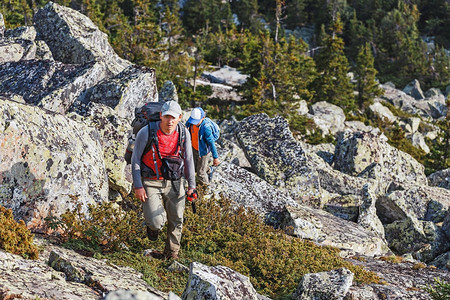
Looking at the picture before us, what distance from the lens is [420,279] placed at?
34.9 feet

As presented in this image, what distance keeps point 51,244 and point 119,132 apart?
508cm

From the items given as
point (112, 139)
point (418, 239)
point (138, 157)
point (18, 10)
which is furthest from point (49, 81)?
point (18, 10)

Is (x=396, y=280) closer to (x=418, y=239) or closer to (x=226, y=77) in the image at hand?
(x=418, y=239)

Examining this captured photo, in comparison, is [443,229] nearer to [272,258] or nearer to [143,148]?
[272,258]

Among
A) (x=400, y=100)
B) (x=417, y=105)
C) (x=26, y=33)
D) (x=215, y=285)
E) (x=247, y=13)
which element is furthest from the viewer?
(x=247, y=13)

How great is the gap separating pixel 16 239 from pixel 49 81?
9.54 meters

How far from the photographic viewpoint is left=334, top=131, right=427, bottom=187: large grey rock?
20734 mm

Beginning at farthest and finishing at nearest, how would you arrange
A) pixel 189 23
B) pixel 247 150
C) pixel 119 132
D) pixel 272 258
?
pixel 189 23 < pixel 247 150 < pixel 119 132 < pixel 272 258

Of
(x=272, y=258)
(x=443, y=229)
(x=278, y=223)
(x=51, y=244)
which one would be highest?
(x=51, y=244)

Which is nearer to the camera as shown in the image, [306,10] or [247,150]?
[247,150]

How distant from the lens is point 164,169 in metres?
7.86

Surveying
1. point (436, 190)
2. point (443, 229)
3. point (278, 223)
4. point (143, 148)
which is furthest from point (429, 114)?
point (143, 148)

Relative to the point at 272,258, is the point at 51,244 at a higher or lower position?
higher

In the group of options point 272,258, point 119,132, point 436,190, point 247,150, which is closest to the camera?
point 272,258
